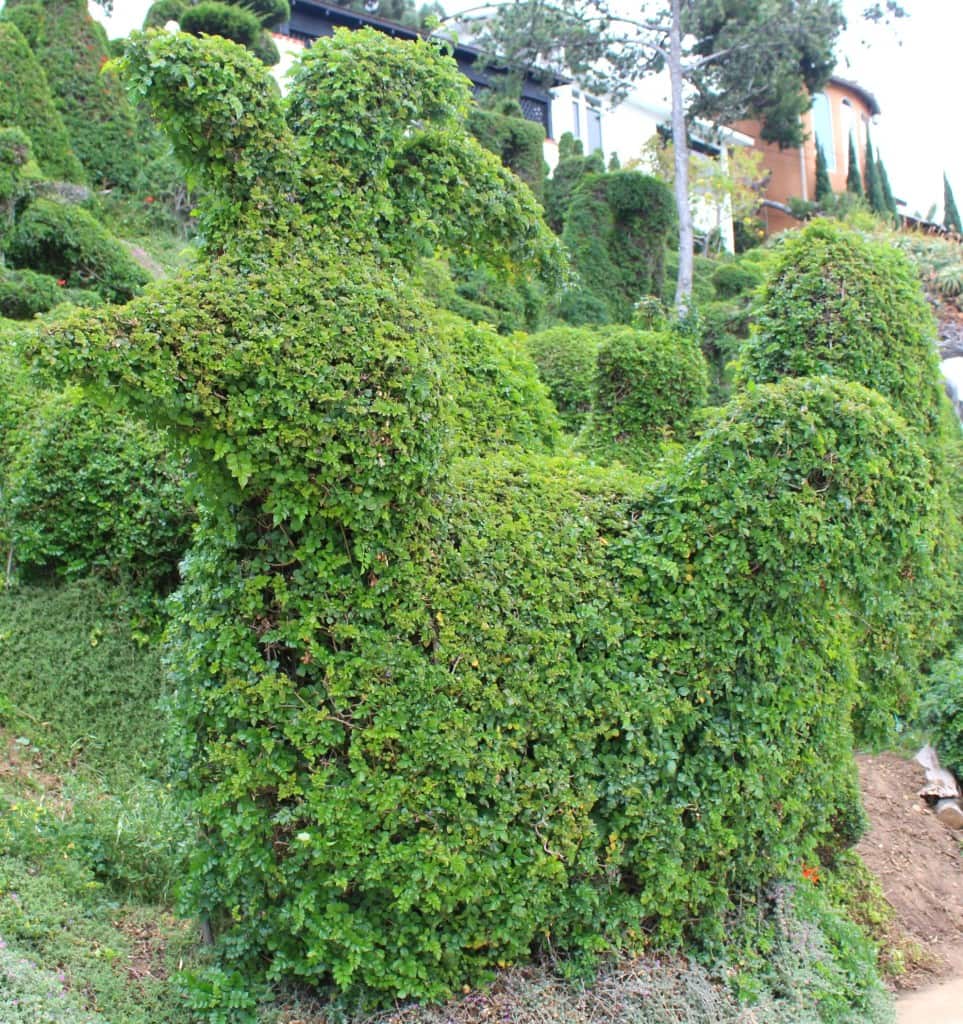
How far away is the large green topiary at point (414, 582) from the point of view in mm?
3668

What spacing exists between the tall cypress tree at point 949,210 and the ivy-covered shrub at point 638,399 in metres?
38.6

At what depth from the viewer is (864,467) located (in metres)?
4.42

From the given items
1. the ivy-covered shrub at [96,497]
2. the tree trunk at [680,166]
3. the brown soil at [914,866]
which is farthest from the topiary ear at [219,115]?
the tree trunk at [680,166]

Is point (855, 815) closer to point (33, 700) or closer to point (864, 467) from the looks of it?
point (864, 467)

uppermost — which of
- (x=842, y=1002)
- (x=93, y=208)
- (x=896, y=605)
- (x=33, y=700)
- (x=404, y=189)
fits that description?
(x=93, y=208)

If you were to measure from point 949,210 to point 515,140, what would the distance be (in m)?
26.5

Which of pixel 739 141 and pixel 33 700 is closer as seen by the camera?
pixel 33 700

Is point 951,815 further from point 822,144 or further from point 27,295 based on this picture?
point 822,144

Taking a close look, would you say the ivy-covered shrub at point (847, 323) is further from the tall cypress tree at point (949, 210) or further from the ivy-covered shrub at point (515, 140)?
the tall cypress tree at point (949, 210)

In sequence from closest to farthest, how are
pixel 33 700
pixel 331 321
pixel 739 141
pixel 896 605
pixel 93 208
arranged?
1. pixel 331 321
2. pixel 896 605
3. pixel 33 700
4. pixel 93 208
5. pixel 739 141

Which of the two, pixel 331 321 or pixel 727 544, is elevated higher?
pixel 331 321

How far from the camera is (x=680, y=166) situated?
2270 cm

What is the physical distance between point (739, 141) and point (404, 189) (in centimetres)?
3691

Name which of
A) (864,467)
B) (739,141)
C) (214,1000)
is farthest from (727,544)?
(739,141)
